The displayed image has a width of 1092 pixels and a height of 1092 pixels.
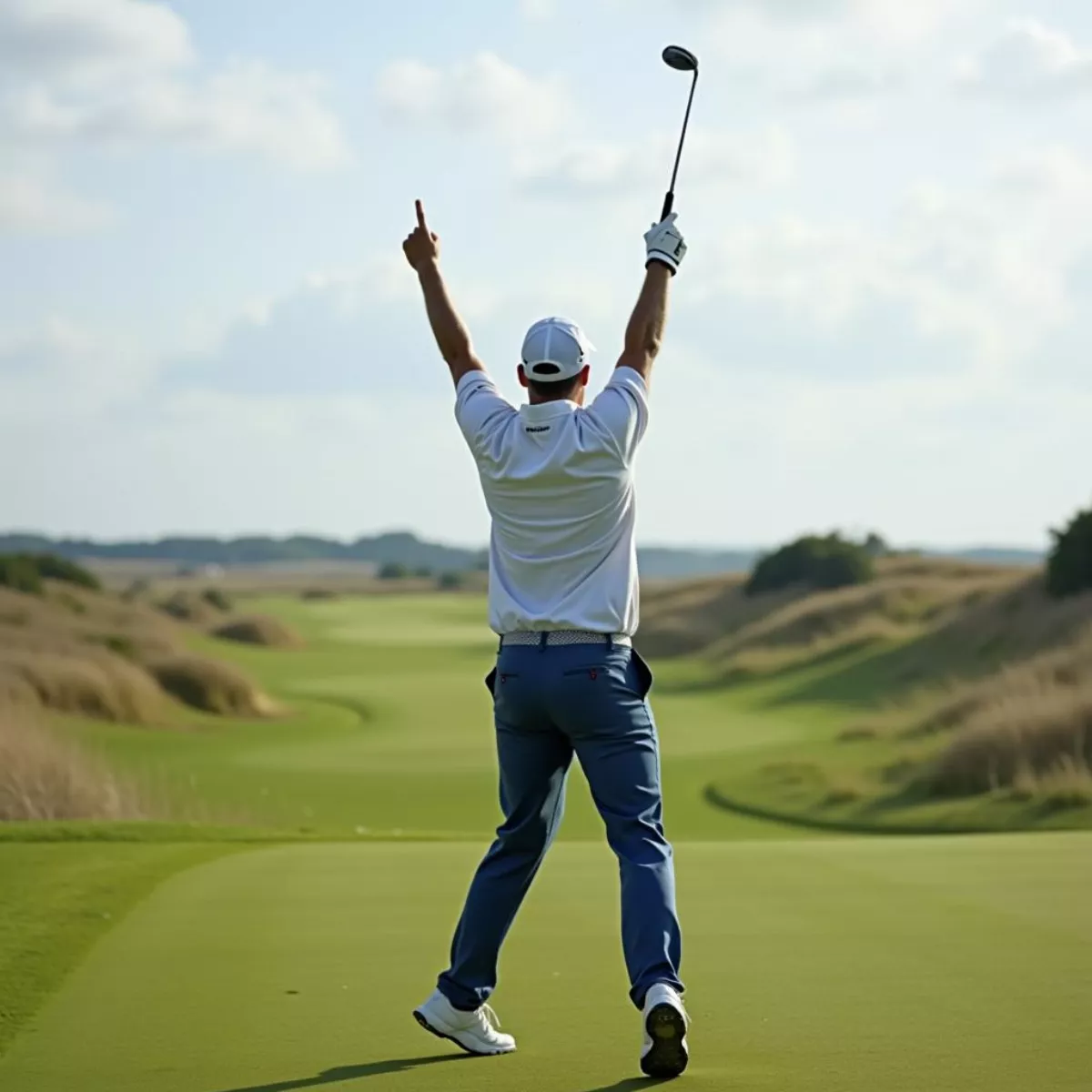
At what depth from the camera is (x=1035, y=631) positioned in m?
37.2

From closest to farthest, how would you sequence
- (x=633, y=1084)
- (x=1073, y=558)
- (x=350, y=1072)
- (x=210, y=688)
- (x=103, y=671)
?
(x=633, y=1084), (x=350, y=1072), (x=103, y=671), (x=210, y=688), (x=1073, y=558)

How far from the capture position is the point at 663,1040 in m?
4.54

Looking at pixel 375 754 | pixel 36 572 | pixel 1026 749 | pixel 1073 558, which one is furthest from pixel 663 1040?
pixel 36 572

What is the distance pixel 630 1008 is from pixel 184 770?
2151cm

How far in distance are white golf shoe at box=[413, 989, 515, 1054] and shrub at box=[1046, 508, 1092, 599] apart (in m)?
34.0

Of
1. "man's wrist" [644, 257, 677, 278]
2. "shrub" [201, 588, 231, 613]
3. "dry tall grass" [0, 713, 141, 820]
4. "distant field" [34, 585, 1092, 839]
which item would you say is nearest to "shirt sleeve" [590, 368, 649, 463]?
"man's wrist" [644, 257, 677, 278]

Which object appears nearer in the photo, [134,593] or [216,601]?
[134,593]

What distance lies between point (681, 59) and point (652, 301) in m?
1.01

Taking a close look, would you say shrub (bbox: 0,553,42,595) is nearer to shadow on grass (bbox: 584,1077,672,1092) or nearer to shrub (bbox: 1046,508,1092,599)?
shrub (bbox: 1046,508,1092,599)

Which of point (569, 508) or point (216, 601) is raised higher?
point (569, 508)

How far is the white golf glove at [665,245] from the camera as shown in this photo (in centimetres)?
517

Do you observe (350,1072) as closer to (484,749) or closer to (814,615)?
(484,749)

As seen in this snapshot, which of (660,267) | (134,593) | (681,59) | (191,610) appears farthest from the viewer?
(134,593)

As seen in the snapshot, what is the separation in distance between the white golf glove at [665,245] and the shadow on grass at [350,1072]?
2.03 metres
